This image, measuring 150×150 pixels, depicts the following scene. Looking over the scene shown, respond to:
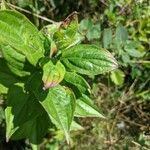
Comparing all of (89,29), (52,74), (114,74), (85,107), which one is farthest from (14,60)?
(114,74)

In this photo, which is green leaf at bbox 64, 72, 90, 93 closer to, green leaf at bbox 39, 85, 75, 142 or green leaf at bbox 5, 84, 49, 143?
green leaf at bbox 39, 85, 75, 142

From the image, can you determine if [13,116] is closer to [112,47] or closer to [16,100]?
[16,100]

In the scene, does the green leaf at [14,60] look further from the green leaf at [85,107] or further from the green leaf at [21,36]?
the green leaf at [85,107]

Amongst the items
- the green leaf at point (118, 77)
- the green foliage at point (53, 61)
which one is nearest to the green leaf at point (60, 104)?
the green foliage at point (53, 61)

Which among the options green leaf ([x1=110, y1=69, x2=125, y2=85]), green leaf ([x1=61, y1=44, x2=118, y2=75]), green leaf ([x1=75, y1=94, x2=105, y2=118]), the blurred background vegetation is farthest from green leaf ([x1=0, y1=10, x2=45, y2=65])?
green leaf ([x1=110, y1=69, x2=125, y2=85])

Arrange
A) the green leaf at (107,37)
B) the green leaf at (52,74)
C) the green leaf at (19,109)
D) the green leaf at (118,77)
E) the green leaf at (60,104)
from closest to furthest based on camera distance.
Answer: the green leaf at (52,74) < the green leaf at (60,104) < the green leaf at (19,109) < the green leaf at (107,37) < the green leaf at (118,77)

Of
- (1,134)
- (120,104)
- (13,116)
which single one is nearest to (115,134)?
(120,104)

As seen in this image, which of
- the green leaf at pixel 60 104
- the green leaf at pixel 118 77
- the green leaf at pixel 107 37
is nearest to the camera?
the green leaf at pixel 60 104
